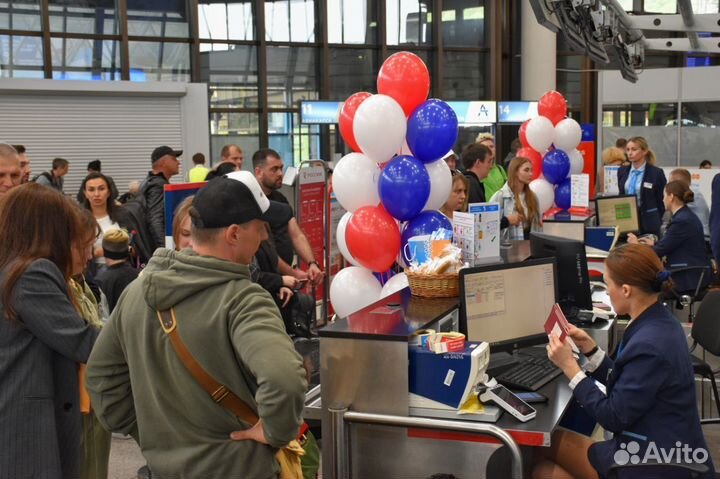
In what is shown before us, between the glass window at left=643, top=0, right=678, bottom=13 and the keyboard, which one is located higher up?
the glass window at left=643, top=0, right=678, bottom=13

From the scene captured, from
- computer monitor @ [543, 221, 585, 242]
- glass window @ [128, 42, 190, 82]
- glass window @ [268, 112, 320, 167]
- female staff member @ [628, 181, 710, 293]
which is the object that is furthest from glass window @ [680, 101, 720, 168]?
glass window @ [128, 42, 190, 82]

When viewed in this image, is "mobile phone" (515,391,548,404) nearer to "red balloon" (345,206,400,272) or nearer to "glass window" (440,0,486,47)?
"red balloon" (345,206,400,272)

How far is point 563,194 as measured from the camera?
26.0 ft

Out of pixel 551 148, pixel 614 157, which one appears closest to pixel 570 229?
pixel 551 148

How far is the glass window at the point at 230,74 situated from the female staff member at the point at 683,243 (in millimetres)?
8066

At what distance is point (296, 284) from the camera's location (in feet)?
14.3

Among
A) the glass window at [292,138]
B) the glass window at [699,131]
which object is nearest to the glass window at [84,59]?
the glass window at [292,138]

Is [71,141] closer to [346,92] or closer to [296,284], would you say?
[346,92]

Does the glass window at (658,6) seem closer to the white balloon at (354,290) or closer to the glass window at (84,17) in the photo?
the glass window at (84,17)

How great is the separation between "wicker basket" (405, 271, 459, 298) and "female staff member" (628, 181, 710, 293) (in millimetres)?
3697

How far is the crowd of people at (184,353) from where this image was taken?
1.79 m

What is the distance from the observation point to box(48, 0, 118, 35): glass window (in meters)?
11.2

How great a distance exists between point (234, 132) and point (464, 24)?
5.21 m

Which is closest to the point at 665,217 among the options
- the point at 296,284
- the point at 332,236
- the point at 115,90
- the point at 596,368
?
the point at 332,236
